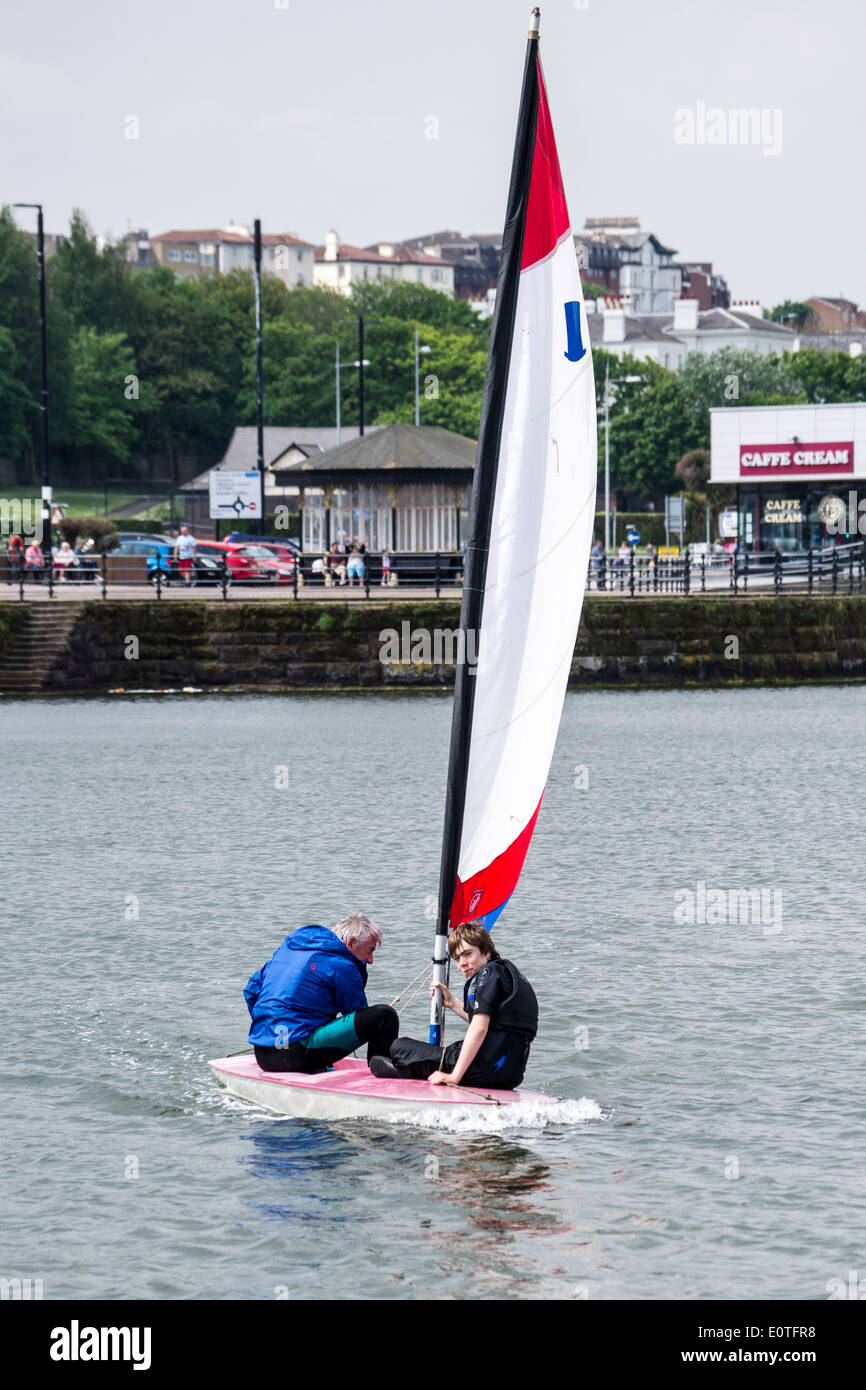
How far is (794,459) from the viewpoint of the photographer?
62.4 metres

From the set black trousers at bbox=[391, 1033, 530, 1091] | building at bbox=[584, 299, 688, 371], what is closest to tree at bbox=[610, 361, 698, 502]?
building at bbox=[584, 299, 688, 371]

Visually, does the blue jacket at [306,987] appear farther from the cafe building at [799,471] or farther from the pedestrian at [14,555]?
the cafe building at [799,471]

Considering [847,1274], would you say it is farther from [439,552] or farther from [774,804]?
[439,552]

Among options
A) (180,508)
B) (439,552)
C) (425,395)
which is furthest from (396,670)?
(425,395)

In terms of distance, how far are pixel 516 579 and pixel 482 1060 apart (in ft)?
9.96

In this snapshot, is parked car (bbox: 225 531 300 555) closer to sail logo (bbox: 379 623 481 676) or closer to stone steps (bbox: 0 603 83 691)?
sail logo (bbox: 379 623 481 676)

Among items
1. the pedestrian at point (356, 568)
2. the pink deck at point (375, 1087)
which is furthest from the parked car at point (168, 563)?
the pink deck at point (375, 1087)

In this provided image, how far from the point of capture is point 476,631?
11648 millimetres

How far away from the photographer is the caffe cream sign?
62406 mm

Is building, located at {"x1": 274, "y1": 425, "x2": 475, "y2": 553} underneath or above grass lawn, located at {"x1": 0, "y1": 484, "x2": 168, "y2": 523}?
underneath

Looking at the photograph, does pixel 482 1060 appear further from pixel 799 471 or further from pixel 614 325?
pixel 614 325
